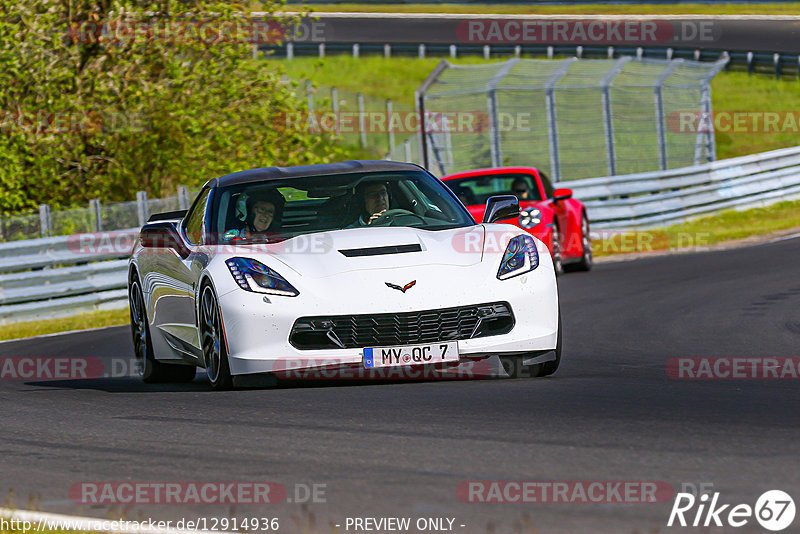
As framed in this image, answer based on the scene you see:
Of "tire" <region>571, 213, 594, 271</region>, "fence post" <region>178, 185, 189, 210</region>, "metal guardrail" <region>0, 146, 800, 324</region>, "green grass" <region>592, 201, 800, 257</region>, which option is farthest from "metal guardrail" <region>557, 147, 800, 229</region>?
"fence post" <region>178, 185, 189, 210</region>

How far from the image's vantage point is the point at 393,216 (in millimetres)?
9328

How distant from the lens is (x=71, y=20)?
23625 mm

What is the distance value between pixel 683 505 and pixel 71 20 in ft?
66.7

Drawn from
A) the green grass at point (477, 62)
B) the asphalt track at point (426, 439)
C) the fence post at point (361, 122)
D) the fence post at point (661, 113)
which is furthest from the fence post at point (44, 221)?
the green grass at point (477, 62)

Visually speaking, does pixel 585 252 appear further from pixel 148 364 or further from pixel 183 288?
pixel 183 288

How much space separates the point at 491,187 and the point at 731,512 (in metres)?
15.0

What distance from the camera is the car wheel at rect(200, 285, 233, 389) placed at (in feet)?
27.9

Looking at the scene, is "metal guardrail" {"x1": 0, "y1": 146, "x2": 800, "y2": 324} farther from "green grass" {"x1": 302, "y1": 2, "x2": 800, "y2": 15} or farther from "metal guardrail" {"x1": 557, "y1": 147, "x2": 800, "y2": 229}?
"green grass" {"x1": 302, "y1": 2, "x2": 800, "y2": 15}

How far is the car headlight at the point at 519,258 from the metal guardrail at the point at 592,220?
11324mm

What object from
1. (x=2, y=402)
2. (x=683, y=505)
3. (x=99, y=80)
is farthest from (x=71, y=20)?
(x=683, y=505)

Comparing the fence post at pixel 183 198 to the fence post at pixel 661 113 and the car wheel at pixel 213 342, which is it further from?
the car wheel at pixel 213 342

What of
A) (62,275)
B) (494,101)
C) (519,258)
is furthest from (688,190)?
(519,258)

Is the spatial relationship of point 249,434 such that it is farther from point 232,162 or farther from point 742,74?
point 742,74

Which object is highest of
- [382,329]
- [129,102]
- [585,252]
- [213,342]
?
[382,329]
